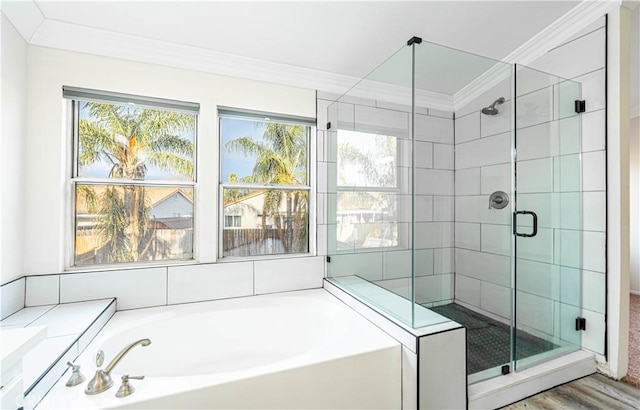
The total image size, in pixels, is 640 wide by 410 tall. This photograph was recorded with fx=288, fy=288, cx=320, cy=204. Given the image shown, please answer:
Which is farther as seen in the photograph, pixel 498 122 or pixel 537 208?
pixel 498 122

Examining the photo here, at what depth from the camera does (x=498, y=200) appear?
6.73ft

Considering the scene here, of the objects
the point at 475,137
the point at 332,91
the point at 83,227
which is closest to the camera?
the point at 83,227

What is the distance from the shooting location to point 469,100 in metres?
2.21

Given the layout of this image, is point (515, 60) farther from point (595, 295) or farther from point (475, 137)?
point (595, 295)

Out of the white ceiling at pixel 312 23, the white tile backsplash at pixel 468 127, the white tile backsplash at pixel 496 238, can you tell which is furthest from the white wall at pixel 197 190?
the white tile backsplash at pixel 496 238

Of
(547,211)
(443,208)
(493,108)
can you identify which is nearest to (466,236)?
(443,208)

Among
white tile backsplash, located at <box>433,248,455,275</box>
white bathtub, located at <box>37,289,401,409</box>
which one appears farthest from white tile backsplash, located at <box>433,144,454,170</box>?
white bathtub, located at <box>37,289,401,409</box>

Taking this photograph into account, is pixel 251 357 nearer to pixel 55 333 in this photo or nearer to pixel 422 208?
pixel 55 333

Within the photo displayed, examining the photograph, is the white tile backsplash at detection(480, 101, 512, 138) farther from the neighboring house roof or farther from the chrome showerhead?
the neighboring house roof

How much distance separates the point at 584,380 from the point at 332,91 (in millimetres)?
2703

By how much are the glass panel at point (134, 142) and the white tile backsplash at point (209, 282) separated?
0.71 m

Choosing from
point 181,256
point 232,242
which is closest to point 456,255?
point 232,242

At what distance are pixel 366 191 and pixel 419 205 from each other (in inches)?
17.9

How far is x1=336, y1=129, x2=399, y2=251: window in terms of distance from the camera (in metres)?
2.10
